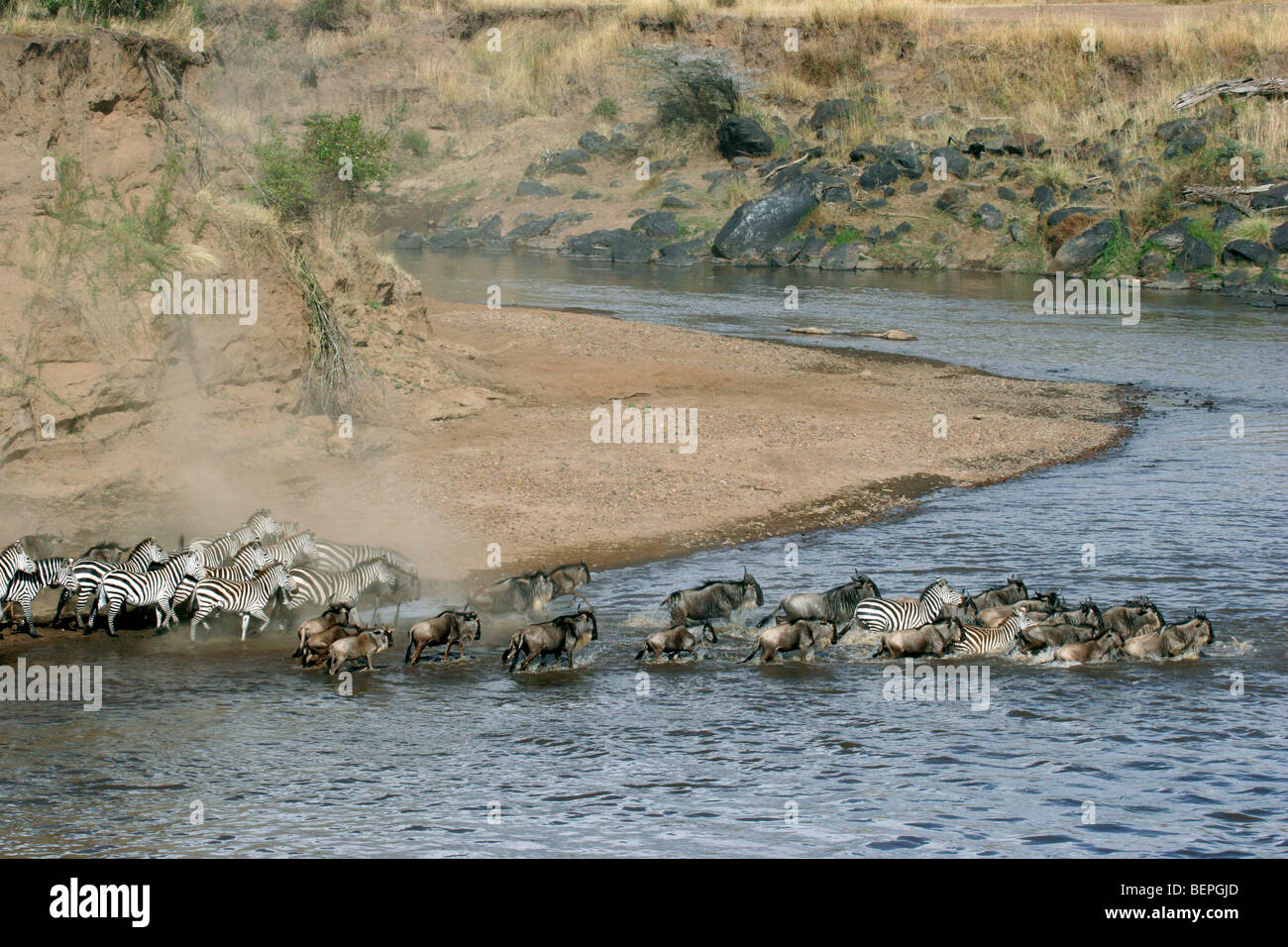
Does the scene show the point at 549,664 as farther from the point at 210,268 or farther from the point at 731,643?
the point at 210,268

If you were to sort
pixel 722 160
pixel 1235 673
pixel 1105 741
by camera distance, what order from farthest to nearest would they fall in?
pixel 722 160 → pixel 1235 673 → pixel 1105 741

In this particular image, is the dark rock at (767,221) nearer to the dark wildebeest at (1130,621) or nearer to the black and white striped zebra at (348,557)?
the black and white striped zebra at (348,557)

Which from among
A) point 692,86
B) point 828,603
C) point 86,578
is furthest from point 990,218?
point 86,578

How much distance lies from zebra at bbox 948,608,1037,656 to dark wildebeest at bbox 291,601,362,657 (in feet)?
15.7

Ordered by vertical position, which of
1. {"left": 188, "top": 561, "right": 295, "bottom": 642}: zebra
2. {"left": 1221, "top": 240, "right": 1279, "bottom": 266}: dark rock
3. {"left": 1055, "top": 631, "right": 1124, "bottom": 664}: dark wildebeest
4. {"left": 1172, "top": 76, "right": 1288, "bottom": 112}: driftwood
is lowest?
{"left": 1055, "top": 631, "right": 1124, "bottom": 664}: dark wildebeest

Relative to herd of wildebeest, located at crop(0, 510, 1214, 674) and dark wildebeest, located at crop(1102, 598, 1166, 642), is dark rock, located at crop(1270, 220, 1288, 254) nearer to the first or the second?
herd of wildebeest, located at crop(0, 510, 1214, 674)

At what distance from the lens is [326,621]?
35.8 ft

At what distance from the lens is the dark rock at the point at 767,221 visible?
43875 mm

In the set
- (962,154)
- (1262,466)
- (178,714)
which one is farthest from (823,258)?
(178,714)

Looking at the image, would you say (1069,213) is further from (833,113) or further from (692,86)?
(692,86)

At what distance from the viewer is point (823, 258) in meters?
43.2

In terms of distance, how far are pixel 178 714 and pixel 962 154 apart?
39662 mm

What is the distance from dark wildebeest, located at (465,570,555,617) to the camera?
1209cm

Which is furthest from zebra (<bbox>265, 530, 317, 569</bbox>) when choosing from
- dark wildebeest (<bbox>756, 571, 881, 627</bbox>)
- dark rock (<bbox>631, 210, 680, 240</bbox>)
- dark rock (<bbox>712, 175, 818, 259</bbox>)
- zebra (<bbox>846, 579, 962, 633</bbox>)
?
dark rock (<bbox>631, 210, 680, 240</bbox>)
